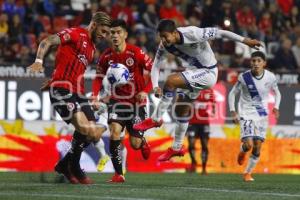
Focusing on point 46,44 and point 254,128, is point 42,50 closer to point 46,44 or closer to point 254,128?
point 46,44

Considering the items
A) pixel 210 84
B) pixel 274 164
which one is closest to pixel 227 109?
pixel 274 164

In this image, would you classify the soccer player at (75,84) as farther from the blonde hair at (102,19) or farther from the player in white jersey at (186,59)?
the player in white jersey at (186,59)

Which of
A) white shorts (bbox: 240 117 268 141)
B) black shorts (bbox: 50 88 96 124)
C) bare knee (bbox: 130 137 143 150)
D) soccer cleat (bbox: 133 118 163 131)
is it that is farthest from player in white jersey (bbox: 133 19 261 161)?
white shorts (bbox: 240 117 268 141)

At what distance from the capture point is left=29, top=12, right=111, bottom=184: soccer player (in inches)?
549

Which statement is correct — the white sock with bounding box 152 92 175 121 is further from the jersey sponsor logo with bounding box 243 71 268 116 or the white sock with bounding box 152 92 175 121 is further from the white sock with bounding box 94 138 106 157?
the white sock with bounding box 94 138 106 157

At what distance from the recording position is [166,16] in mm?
25000

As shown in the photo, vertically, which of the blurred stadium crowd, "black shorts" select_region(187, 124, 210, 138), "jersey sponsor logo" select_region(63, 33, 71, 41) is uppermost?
the blurred stadium crowd

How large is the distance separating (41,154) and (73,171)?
6944 millimetres

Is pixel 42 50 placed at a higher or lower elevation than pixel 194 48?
lower

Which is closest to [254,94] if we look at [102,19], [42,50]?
[102,19]

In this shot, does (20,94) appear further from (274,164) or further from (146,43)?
(274,164)

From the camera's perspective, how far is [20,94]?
20672 mm

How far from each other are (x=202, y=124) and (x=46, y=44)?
832 centimetres

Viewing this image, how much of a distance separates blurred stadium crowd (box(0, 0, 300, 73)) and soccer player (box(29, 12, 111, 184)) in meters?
6.89
